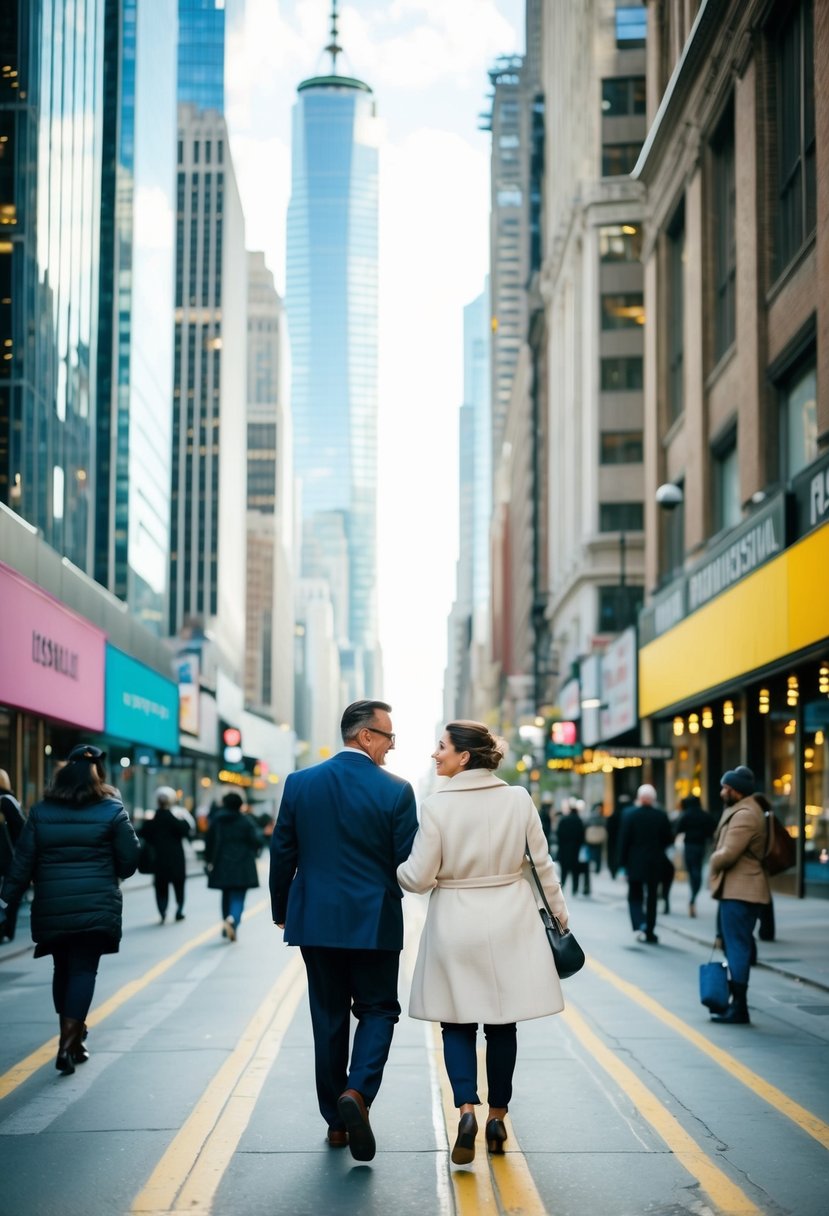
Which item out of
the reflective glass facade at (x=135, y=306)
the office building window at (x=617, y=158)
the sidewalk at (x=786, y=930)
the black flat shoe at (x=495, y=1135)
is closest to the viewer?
the black flat shoe at (x=495, y=1135)

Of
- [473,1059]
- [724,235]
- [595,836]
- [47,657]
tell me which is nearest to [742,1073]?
[473,1059]

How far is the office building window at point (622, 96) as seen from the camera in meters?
70.7

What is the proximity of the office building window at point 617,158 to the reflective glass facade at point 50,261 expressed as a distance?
92.7 feet

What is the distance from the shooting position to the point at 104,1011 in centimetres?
1212

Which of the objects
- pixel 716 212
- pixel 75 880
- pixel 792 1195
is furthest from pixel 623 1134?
pixel 716 212

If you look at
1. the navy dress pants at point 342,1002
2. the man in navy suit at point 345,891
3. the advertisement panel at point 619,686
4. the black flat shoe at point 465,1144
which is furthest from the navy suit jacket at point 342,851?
the advertisement panel at point 619,686

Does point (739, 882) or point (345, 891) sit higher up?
point (345, 891)

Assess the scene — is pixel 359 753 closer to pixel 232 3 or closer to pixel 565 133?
pixel 565 133

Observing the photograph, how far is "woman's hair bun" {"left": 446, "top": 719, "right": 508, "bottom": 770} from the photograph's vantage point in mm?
6781

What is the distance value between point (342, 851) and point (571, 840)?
68.8 feet

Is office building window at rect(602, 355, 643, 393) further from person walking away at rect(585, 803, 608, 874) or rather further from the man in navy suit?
the man in navy suit

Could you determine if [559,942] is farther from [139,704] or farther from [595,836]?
[139,704]

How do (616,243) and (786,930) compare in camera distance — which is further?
(616,243)

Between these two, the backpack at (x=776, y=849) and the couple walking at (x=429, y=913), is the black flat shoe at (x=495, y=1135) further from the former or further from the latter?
the backpack at (x=776, y=849)
